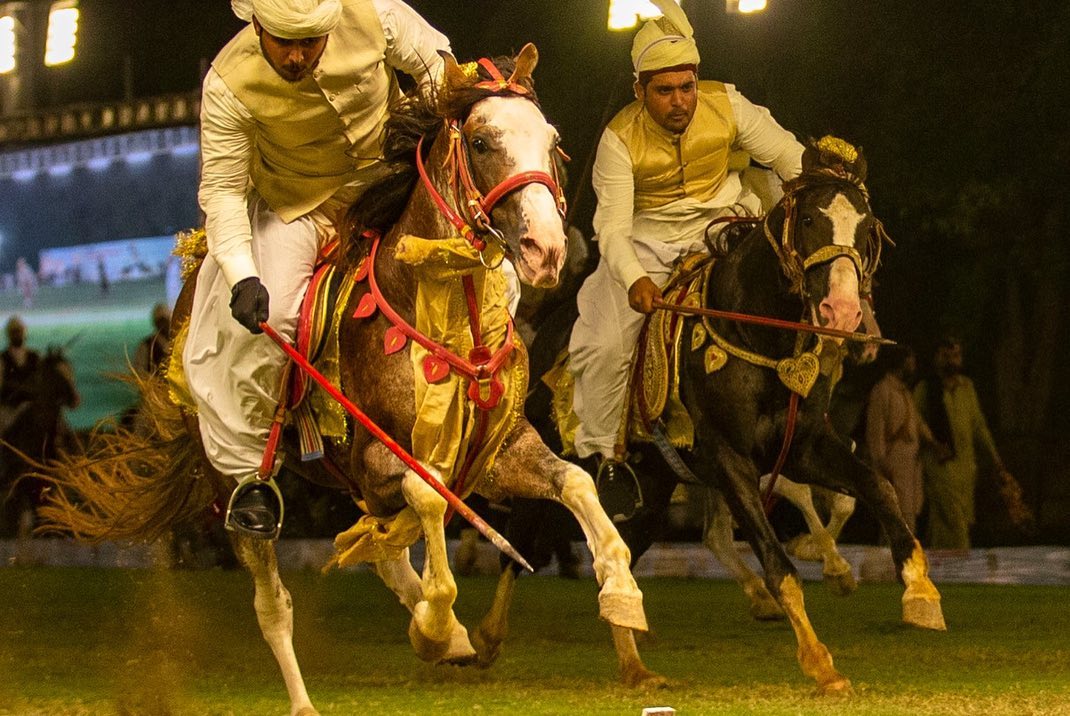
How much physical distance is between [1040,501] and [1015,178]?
2.74 m

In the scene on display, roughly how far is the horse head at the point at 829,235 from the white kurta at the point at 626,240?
98 cm

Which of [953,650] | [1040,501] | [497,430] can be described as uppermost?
[497,430]

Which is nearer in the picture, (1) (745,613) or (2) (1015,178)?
(1) (745,613)

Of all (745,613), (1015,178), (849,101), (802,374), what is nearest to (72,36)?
(849,101)

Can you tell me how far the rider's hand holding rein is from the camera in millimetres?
9219

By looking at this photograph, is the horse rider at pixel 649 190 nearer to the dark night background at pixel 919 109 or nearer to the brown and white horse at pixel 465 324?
the brown and white horse at pixel 465 324

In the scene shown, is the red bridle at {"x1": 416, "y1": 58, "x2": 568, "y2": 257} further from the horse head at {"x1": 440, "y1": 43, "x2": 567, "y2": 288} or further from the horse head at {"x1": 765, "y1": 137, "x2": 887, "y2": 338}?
the horse head at {"x1": 765, "y1": 137, "x2": 887, "y2": 338}

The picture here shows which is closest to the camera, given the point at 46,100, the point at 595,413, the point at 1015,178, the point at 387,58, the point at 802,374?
the point at 387,58

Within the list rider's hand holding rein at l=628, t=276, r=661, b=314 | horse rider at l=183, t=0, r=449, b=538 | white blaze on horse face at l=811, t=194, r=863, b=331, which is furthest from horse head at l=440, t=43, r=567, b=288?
rider's hand holding rein at l=628, t=276, r=661, b=314

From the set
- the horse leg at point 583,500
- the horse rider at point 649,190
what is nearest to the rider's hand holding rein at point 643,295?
the horse rider at point 649,190

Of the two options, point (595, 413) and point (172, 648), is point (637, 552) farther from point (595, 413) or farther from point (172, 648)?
point (172, 648)

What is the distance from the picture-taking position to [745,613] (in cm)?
1204

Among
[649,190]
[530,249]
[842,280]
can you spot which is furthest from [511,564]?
[530,249]

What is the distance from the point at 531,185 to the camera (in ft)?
21.0
